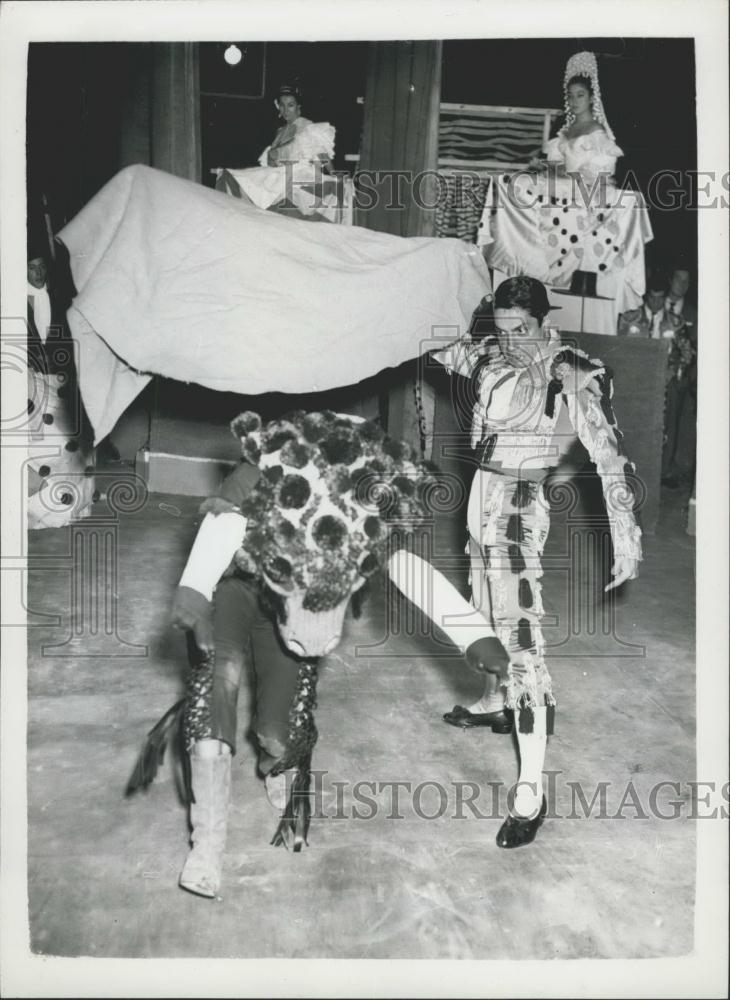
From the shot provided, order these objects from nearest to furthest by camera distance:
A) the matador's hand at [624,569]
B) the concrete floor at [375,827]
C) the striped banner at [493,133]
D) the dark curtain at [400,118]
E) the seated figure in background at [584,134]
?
the concrete floor at [375,827], the matador's hand at [624,569], the dark curtain at [400,118], the seated figure in background at [584,134], the striped banner at [493,133]

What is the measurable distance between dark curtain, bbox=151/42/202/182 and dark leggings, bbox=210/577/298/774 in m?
2.33

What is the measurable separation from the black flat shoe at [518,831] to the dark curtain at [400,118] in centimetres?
344

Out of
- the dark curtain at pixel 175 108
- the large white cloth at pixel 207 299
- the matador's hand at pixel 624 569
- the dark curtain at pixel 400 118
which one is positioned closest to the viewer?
the matador's hand at pixel 624 569

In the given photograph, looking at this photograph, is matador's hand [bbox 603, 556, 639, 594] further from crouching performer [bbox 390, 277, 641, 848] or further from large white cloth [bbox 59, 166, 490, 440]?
large white cloth [bbox 59, 166, 490, 440]

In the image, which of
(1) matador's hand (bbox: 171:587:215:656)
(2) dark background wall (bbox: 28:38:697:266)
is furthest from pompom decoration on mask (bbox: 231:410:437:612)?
(2) dark background wall (bbox: 28:38:697:266)

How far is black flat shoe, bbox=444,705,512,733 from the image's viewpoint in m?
4.43

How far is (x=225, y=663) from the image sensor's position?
295 centimetres

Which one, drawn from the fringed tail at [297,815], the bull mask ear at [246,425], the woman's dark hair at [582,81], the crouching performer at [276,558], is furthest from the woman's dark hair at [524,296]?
the woman's dark hair at [582,81]

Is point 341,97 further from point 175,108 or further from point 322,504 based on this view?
point 322,504

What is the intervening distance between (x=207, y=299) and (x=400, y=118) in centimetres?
226

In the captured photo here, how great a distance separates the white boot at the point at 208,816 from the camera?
2920 mm

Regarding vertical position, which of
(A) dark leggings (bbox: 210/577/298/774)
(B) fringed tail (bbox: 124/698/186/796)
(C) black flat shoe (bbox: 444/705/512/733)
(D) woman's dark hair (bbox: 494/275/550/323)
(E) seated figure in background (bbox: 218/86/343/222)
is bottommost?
(C) black flat shoe (bbox: 444/705/512/733)

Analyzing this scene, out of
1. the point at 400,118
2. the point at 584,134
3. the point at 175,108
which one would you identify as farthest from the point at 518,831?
the point at 584,134

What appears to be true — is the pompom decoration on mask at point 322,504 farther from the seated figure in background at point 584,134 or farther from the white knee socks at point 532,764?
the seated figure in background at point 584,134
